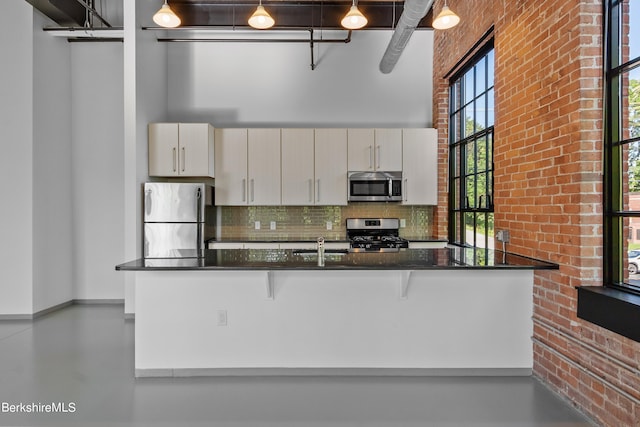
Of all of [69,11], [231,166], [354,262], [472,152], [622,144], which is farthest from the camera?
[231,166]

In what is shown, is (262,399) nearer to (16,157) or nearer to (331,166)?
(331,166)

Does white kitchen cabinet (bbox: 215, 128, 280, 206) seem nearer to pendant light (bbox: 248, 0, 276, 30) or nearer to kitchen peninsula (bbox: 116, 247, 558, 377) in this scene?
pendant light (bbox: 248, 0, 276, 30)

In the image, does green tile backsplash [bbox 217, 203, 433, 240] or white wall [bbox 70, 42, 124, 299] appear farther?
green tile backsplash [bbox 217, 203, 433, 240]

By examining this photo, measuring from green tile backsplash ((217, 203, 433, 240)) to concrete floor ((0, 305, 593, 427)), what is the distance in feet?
8.73

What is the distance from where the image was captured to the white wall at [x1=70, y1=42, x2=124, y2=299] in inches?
221

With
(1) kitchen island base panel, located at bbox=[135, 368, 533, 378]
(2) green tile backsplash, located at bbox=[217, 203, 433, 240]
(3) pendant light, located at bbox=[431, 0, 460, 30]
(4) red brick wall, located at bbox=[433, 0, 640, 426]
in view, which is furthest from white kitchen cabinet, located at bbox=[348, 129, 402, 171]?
(1) kitchen island base panel, located at bbox=[135, 368, 533, 378]

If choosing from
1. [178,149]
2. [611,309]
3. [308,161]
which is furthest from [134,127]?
[611,309]

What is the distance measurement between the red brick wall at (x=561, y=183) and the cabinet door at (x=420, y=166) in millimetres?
1941

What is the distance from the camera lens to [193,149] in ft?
17.4

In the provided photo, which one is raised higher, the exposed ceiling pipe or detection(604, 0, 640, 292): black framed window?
the exposed ceiling pipe

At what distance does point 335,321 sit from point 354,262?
531mm

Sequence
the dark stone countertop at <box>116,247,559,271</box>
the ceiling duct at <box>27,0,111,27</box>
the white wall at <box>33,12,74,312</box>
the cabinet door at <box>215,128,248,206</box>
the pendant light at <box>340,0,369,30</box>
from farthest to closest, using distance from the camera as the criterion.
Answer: the cabinet door at <box>215,128,248,206</box>, the white wall at <box>33,12,74,312</box>, the ceiling duct at <box>27,0,111,27</box>, the pendant light at <box>340,0,369,30</box>, the dark stone countertop at <box>116,247,559,271</box>

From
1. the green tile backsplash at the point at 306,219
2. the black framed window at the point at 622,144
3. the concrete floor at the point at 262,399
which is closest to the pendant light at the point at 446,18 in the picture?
the black framed window at the point at 622,144

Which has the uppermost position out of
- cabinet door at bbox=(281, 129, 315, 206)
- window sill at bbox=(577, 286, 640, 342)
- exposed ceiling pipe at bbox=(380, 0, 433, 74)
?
exposed ceiling pipe at bbox=(380, 0, 433, 74)
